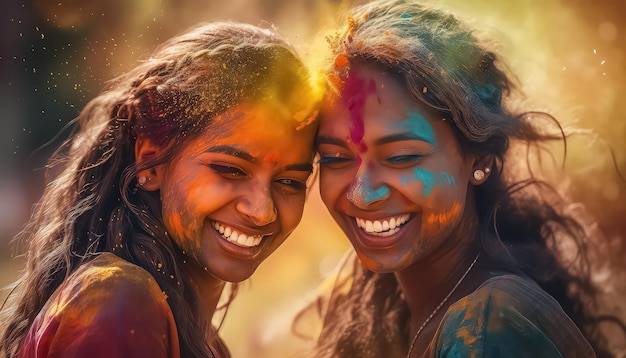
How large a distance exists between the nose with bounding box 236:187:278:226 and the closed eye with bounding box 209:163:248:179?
7 cm

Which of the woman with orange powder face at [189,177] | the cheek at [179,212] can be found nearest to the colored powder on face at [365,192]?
the woman with orange powder face at [189,177]

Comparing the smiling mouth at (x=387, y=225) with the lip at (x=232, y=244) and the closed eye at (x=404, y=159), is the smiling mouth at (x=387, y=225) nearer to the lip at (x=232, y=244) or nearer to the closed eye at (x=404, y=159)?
the closed eye at (x=404, y=159)

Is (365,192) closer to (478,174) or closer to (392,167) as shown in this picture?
(392,167)

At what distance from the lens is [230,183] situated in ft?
8.39

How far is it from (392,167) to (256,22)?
274cm

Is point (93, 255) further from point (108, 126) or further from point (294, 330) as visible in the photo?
point (294, 330)

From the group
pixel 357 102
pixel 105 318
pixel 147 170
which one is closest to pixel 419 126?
pixel 357 102

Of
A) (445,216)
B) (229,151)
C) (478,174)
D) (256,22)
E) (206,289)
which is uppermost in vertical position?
(256,22)

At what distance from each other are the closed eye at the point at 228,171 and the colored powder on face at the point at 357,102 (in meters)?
0.42

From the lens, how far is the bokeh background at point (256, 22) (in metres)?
4.46

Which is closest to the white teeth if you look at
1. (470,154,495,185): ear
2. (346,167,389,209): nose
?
(346,167,389,209): nose

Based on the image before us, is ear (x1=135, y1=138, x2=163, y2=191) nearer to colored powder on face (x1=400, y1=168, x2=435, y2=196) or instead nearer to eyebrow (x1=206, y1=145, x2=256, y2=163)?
eyebrow (x1=206, y1=145, x2=256, y2=163)

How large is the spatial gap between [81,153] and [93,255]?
48 centimetres

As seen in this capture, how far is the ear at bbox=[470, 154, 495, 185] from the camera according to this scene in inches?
108
